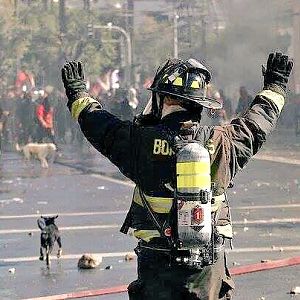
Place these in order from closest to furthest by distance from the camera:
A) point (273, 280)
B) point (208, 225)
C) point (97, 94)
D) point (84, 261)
→ point (208, 225) < point (273, 280) < point (84, 261) < point (97, 94)

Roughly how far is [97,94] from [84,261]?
108 feet

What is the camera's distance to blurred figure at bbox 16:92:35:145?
3203 cm

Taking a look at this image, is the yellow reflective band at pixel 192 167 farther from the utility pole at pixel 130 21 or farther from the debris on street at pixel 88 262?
the utility pole at pixel 130 21

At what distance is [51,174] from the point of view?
71.6 feet

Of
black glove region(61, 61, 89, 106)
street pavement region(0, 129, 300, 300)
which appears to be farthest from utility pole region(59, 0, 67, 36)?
black glove region(61, 61, 89, 106)

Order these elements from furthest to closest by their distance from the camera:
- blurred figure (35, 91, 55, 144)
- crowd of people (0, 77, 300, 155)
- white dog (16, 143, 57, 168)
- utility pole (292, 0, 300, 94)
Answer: utility pole (292, 0, 300, 94)
crowd of people (0, 77, 300, 155)
blurred figure (35, 91, 55, 144)
white dog (16, 143, 57, 168)

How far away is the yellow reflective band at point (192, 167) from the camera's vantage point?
16.2 feet

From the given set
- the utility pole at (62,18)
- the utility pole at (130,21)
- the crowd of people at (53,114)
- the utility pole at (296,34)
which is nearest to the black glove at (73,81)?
the crowd of people at (53,114)

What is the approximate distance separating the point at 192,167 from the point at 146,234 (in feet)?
1.35

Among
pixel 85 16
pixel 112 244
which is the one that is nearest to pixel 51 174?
pixel 112 244

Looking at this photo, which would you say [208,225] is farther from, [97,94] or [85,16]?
[85,16]

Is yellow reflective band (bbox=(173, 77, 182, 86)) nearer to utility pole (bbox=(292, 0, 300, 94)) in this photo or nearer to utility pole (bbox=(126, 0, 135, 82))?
utility pole (bbox=(292, 0, 300, 94))

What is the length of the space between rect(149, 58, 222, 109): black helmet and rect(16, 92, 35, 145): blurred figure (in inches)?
1013

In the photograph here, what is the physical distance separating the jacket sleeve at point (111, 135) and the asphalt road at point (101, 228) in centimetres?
342
